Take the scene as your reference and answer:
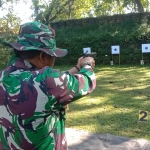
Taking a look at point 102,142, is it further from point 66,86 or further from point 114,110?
point 66,86

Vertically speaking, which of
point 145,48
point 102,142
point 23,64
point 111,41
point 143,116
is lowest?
point 102,142

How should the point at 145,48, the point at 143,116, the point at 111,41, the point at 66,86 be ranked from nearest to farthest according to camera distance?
1. the point at 66,86
2. the point at 143,116
3. the point at 145,48
4. the point at 111,41

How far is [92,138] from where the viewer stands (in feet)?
10.1

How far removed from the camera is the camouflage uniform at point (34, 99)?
1027 mm

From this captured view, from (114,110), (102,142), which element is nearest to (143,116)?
(102,142)

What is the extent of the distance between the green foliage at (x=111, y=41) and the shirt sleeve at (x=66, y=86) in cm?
903

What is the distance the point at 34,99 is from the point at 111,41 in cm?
940

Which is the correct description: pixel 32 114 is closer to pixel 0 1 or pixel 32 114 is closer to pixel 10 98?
pixel 10 98

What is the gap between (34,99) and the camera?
1.04 meters

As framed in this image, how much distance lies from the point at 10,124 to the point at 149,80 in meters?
5.59

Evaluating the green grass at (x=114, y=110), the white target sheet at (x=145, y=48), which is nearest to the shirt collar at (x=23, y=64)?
the green grass at (x=114, y=110)

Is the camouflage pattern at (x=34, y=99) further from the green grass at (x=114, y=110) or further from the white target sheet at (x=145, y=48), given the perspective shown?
the white target sheet at (x=145, y=48)

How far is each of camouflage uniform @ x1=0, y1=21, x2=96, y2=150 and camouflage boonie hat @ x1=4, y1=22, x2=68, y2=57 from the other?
64mm

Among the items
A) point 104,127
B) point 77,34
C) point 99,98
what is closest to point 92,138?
point 104,127
